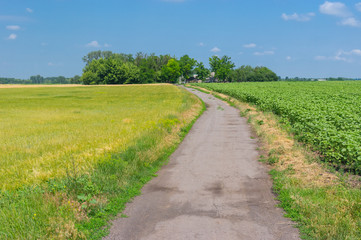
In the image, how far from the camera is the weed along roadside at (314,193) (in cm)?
523

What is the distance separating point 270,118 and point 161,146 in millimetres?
10254

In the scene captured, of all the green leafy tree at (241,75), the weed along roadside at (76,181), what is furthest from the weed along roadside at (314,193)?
the green leafy tree at (241,75)

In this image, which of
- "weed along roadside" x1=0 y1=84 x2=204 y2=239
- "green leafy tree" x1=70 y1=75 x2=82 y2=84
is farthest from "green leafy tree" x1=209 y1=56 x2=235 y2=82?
"weed along roadside" x1=0 y1=84 x2=204 y2=239

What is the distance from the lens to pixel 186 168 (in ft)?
32.0

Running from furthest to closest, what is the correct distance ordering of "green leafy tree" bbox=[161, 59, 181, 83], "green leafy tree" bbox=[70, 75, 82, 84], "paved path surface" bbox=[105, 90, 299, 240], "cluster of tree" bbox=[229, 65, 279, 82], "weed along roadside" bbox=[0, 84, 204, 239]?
"green leafy tree" bbox=[70, 75, 82, 84] < "cluster of tree" bbox=[229, 65, 279, 82] < "green leafy tree" bbox=[161, 59, 181, 83] < "paved path surface" bbox=[105, 90, 299, 240] < "weed along roadside" bbox=[0, 84, 204, 239]

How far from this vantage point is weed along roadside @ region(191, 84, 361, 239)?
523cm

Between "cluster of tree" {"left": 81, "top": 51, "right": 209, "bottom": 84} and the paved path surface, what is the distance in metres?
128

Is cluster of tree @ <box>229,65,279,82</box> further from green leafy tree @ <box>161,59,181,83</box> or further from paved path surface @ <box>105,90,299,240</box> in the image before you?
paved path surface @ <box>105,90,299,240</box>

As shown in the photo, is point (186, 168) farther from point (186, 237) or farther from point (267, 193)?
point (186, 237)

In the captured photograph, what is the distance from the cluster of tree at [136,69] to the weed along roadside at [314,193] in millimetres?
128404

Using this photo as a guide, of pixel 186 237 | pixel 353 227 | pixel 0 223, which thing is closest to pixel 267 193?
pixel 353 227

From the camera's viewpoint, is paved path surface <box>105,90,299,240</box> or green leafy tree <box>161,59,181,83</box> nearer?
paved path surface <box>105,90,299,240</box>

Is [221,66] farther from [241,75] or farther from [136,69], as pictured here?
[136,69]

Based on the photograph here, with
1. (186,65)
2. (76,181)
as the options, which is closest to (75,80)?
(186,65)
